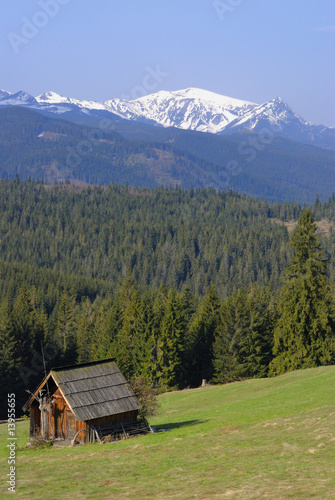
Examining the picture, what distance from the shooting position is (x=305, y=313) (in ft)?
200

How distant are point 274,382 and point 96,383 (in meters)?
19.6

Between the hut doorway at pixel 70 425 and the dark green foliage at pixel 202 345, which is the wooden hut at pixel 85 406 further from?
the dark green foliage at pixel 202 345

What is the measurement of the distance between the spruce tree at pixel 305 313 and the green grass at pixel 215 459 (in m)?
15.8

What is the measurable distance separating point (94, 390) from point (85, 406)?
62.1 inches

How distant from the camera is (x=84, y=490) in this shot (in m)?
24.2

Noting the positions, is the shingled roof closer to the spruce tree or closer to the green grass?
the green grass

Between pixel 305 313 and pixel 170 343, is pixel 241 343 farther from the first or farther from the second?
pixel 305 313

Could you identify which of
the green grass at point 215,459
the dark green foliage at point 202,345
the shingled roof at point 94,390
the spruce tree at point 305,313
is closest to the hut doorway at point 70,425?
the shingled roof at point 94,390

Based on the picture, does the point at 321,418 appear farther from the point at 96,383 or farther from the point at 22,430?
the point at 22,430

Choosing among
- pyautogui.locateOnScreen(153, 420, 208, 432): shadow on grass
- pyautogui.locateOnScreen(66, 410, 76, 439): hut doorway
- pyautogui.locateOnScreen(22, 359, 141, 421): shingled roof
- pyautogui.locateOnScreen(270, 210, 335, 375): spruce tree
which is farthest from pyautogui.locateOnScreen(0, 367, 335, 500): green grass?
pyautogui.locateOnScreen(270, 210, 335, 375): spruce tree

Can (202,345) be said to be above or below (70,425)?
below

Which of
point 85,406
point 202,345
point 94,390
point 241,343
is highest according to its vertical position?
point 94,390

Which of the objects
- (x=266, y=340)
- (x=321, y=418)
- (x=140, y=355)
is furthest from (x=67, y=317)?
(x=321, y=418)

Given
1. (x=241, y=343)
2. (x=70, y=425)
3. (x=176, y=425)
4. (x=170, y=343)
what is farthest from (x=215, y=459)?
(x=170, y=343)
